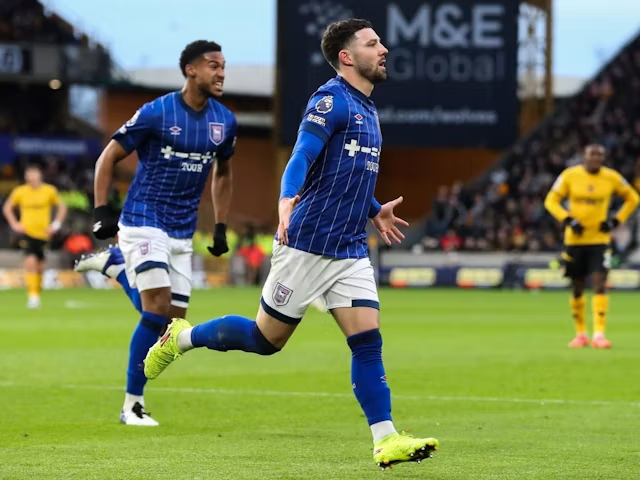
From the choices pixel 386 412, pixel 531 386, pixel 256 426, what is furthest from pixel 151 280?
pixel 531 386

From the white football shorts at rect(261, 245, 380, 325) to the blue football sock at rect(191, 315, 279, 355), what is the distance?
0.28m

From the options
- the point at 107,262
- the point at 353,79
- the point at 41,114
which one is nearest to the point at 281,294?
the point at 353,79

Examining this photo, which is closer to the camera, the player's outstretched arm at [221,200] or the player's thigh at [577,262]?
the player's outstretched arm at [221,200]

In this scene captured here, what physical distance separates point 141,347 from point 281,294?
2519 millimetres

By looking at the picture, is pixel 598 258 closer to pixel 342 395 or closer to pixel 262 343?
pixel 342 395

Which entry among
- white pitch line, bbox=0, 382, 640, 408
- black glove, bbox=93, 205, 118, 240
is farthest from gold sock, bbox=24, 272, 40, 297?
black glove, bbox=93, 205, 118, 240

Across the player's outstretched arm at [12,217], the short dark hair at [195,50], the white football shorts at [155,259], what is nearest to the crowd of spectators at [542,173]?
the player's outstretched arm at [12,217]

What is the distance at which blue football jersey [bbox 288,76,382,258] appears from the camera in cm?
709

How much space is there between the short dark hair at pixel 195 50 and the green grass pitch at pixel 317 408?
253 cm

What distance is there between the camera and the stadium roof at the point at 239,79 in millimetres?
62156

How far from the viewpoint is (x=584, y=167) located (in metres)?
17.3

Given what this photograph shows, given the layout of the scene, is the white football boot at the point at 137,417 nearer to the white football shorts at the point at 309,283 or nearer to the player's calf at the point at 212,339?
the player's calf at the point at 212,339

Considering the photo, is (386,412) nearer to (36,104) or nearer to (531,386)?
(531,386)

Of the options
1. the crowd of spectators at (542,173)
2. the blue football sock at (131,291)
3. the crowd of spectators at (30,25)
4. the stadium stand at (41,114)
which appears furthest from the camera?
the crowd of spectators at (30,25)
